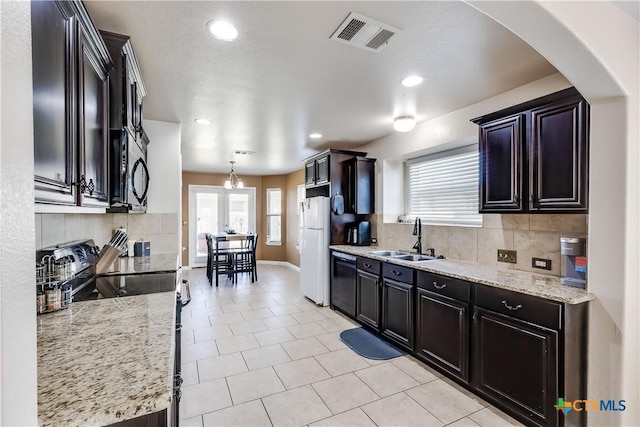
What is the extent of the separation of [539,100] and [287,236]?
250 inches

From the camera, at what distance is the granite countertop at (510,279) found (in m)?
A: 1.77

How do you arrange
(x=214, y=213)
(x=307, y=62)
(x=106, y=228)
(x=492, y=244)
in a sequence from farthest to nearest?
(x=214, y=213) → (x=106, y=228) → (x=492, y=244) → (x=307, y=62)

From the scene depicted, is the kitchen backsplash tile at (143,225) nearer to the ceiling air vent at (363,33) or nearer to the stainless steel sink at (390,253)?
the stainless steel sink at (390,253)

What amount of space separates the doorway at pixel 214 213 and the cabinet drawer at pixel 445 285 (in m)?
5.94

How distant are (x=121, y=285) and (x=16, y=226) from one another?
172cm

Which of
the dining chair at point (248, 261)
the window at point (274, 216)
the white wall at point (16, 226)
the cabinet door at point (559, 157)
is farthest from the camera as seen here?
the window at point (274, 216)

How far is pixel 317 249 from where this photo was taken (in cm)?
442

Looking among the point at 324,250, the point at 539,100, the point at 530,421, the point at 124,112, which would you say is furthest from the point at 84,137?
the point at 324,250

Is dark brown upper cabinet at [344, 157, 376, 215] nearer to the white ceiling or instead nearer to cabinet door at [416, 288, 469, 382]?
the white ceiling

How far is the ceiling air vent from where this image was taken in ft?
5.42

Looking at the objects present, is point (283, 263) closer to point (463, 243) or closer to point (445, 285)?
point (463, 243)

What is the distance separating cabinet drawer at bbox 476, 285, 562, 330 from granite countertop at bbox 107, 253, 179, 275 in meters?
2.36

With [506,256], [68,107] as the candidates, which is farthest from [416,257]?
[68,107]

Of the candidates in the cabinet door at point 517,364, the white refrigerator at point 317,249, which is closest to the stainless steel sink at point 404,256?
the white refrigerator at point 317,249
